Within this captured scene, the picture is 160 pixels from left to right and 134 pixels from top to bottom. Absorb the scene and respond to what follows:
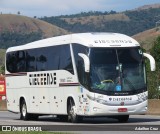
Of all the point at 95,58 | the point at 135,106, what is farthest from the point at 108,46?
the point at 135,106

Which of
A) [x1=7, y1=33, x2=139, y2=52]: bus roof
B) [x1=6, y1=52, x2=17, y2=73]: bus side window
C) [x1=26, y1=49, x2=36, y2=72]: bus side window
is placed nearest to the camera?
[x1=7, y1=33, x2=139, y2=52]: bus roof

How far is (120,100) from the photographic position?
24.6 m

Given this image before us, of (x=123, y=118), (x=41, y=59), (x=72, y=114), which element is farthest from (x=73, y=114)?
(x=41, y=59)

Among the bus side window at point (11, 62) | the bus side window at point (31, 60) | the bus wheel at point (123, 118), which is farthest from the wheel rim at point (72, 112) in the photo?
the bus side window at point (11, 62)

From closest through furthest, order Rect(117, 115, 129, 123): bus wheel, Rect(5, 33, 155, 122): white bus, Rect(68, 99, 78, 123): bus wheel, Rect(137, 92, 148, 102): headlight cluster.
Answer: Rect(5, 33, 155, 122): white bus < Rect(137, 92, 148, 102): headlight cluster < Rect(68, 99, 78, 123): bus wheel < Rect(117, 115, 129, 123): bus wheel

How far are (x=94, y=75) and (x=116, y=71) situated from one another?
0.82 meters

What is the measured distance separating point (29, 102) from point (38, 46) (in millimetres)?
2851

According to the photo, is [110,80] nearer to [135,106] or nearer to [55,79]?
[135,106]

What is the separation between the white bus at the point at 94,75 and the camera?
24672 mm

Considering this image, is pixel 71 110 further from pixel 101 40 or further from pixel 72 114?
pixel 101 40

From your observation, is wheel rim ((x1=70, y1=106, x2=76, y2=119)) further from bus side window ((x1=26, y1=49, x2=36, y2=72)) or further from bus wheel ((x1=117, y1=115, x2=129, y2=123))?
bus side window ((x1=26, y1=49, x2=36, y2=72))

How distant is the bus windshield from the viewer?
2473 cm

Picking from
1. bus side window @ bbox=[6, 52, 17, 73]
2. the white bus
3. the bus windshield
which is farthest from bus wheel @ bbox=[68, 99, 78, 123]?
bus side window @ bbox=[6, 52, 17, 73]

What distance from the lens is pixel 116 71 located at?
81.6ft
